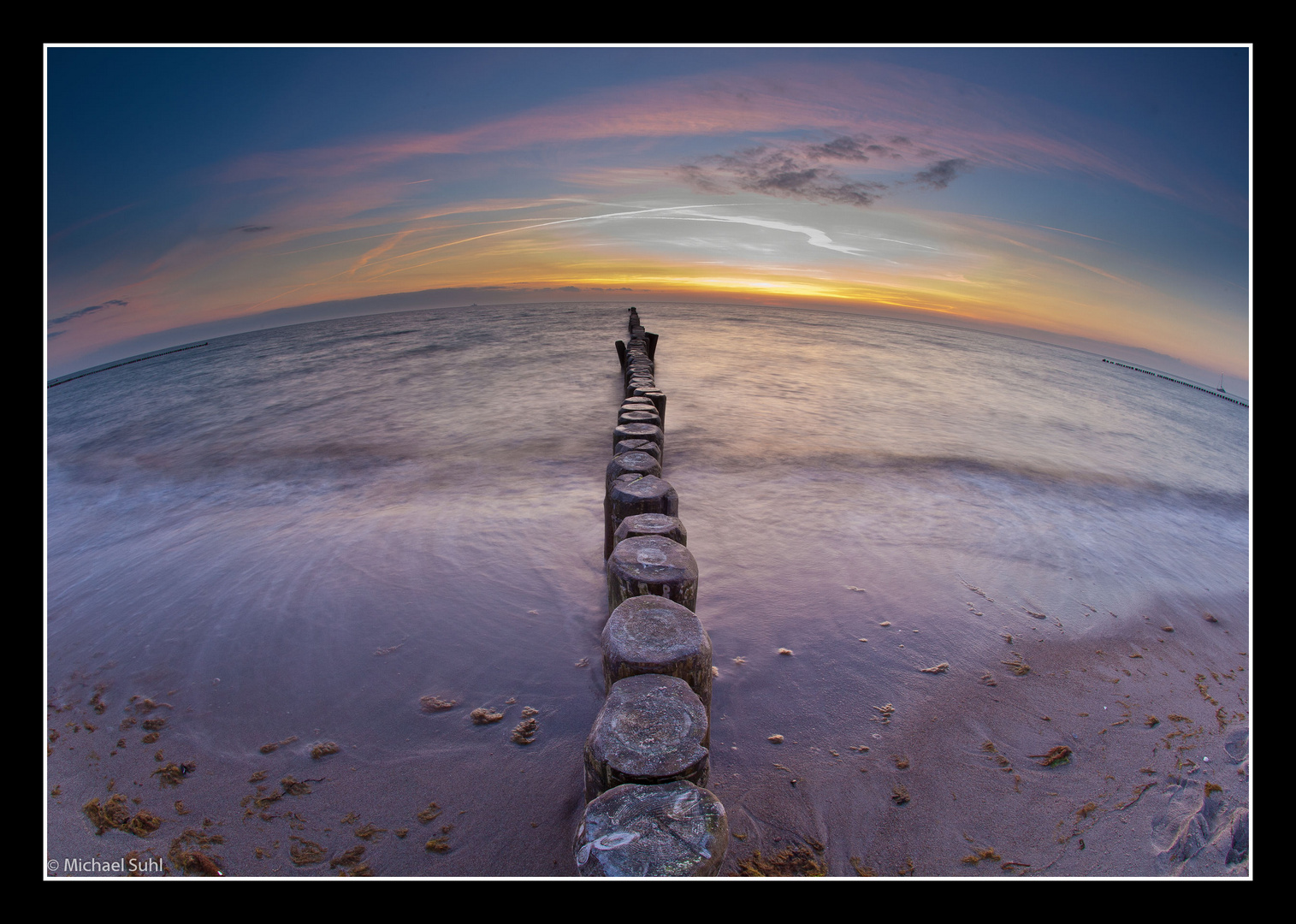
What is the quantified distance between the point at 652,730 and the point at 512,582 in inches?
104

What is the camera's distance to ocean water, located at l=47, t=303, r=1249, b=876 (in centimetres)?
242

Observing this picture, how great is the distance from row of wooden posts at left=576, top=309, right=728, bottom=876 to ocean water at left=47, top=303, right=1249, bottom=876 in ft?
2.78

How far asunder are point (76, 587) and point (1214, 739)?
24.0 feet

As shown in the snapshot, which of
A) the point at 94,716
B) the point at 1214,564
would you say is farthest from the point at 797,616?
the point at 1214,564

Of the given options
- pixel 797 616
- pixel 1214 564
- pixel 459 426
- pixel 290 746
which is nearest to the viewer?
pixel 290 746

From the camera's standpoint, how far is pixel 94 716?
2.87 meters

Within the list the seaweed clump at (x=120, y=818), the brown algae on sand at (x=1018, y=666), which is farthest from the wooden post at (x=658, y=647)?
the brown algae on sand at (x=1018, y=666)

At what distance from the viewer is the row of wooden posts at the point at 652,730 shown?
1.27 m

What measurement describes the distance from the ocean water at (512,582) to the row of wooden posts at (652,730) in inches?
33.3

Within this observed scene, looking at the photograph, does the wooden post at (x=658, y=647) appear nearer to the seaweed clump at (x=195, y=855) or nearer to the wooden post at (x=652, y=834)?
the wooden post at (x=652, y=834)

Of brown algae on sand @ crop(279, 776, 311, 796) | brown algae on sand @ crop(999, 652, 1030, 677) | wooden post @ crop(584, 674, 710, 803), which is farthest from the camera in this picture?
brown algae on sand @ crop(999, 652, 1030, 677)

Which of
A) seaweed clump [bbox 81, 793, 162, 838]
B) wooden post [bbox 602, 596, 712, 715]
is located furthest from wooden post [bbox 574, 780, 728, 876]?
seaweed clump [bbox 81, 793, 162, 838]

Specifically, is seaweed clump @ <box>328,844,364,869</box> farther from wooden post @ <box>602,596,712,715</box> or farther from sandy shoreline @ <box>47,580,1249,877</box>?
wooden post @ <box>602,596,712,715</box>

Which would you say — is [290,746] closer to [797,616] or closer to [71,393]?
[797,616]
